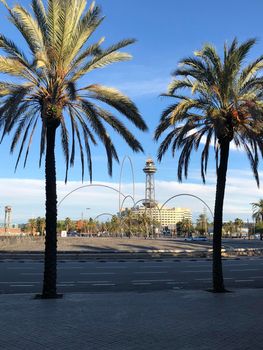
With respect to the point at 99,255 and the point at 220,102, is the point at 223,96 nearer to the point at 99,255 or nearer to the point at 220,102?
the point at 220,102

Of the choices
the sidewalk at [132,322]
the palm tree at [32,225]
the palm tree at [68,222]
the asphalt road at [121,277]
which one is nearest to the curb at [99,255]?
the asphalt road at [121,277]

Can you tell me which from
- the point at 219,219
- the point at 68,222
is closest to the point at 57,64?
the point at 219,219

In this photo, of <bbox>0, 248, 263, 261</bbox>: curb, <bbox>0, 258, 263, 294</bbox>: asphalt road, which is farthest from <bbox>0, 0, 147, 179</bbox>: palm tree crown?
<bbox>0, 248, 263, 261</bbox>: curb

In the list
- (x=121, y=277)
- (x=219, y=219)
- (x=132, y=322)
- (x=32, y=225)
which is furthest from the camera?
(x=32, y=225)

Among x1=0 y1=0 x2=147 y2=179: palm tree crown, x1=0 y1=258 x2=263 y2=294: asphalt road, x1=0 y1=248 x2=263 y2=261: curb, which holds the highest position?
x1=0 y1=0 x2=147 y2=179: palm tree crown

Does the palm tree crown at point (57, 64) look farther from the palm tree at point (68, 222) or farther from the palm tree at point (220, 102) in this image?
the palm tree at point (68, 222)

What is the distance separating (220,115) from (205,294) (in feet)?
17.6

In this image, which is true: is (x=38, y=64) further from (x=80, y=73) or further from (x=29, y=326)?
(x=29, y=326)

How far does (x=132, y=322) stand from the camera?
31.3 feet

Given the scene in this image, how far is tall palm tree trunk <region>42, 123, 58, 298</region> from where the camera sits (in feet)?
44.3

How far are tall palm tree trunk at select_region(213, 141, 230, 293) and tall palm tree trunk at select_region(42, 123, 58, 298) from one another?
509 centimetres


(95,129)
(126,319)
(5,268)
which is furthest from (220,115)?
(5,268)

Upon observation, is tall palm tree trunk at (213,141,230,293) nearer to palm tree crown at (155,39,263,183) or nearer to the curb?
palm tree crown at (155,39,263,183)

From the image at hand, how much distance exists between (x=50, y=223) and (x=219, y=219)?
541cm
